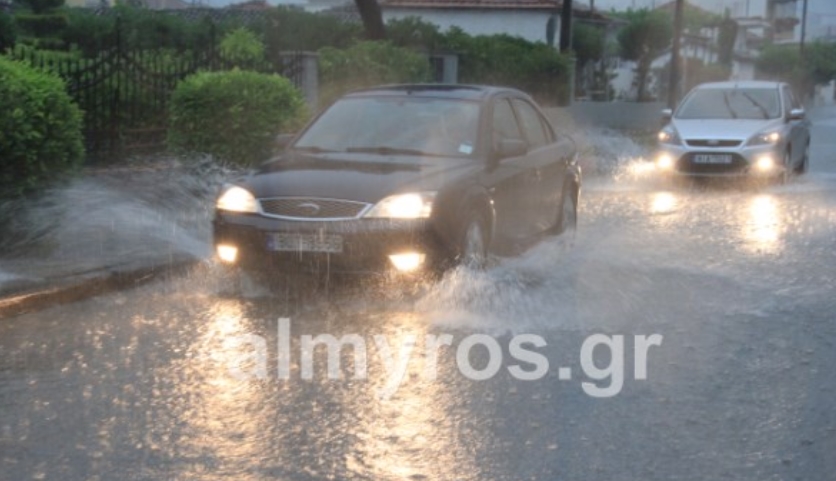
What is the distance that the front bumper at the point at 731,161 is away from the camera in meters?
17.0

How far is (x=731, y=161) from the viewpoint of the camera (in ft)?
56.0

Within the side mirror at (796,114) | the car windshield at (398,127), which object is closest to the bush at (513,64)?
the side mirror at (796,114)

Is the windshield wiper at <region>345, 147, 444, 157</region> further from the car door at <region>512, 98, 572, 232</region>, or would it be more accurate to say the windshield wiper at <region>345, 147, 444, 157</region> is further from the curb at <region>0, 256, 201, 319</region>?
the curb at <region>0, 256, 201, 319</region>

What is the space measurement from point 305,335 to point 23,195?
15.0 feet

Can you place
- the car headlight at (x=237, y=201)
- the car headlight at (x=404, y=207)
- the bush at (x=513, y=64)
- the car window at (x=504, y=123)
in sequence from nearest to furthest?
the car headlight at (x=404, y=207)
the car headlight at (x=237, y=201)
the car window at (x=504, y=123)
the bush at (x=513, y=64)

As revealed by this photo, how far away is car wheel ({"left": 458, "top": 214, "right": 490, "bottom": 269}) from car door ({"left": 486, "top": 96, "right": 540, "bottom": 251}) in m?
0.29

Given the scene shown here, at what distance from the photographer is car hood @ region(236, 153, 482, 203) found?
8219mm

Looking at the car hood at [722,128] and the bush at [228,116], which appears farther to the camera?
the car hood at [722,128]

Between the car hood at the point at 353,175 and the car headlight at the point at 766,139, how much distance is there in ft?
30.1

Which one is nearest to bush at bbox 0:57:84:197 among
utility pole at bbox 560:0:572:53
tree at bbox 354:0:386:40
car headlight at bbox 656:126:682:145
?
car headlight at bbox 656:126:682:145

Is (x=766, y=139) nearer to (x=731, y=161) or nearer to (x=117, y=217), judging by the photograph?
(x=731, y=161)

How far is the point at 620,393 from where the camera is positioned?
6035 mm

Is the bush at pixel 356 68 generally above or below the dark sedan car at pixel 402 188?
above

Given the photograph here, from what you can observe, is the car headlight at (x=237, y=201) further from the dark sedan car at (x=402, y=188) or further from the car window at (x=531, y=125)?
the car window at (x=531, y=125)
